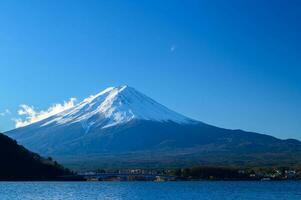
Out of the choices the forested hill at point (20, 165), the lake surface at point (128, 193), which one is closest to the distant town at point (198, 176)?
the forested hill at point (20, 165)

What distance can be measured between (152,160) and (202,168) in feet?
179

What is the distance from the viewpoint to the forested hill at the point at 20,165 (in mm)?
96863

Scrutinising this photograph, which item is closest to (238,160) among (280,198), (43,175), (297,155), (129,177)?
(297,155)

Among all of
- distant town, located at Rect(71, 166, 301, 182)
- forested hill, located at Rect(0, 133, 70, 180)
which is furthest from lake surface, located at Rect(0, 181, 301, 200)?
distant town, located at Rect(71, 166, 301, 182)

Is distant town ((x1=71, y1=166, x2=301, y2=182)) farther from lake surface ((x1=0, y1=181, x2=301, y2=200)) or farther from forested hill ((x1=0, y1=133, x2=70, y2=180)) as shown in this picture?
lake surface ((x1=0, y1=181, x2=301, y2=200))

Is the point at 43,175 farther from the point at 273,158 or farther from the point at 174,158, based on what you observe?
the point at 273,158

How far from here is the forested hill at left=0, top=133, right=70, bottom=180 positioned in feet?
318

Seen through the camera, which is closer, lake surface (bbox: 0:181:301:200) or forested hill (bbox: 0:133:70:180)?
lake surface (bbox: 0:181:301:200)

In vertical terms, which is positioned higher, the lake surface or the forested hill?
the forested hill

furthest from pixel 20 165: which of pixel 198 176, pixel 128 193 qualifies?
pixel 198 176

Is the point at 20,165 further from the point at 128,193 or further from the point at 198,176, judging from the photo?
the point at 198,176

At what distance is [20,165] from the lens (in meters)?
100

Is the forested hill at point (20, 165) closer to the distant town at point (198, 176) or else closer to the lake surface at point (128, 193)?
the distant town at point (198, 176)

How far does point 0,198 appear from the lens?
2137 inches
